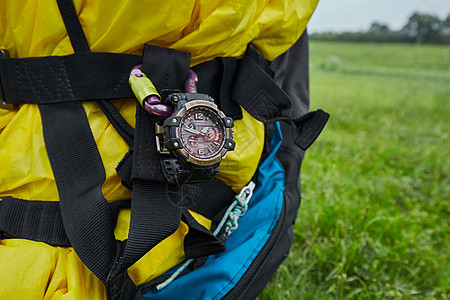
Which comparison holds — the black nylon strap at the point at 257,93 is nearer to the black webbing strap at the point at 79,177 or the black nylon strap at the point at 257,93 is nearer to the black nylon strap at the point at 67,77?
the black nylon strap at the point at 67,77

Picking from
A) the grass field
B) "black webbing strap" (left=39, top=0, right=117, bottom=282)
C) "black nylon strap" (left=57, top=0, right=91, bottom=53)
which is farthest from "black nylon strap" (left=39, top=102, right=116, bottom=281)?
the grass field

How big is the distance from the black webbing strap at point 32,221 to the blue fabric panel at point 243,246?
29cm

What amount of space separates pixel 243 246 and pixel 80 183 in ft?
1.66

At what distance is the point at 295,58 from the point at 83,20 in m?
0.87

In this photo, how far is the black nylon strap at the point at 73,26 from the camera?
0.93 m

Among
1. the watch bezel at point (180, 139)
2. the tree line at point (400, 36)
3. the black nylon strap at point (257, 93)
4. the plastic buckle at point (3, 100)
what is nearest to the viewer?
the watch bezel at point (180, 139)

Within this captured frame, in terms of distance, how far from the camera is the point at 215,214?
1.19 meters

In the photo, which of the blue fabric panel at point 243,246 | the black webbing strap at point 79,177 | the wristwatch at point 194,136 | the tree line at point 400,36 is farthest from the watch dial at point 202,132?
the tree line at point 400,36

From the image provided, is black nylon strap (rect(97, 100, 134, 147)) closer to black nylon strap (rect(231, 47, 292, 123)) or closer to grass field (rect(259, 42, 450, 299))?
black nylon strap (rect(231, 47, 292, 123))

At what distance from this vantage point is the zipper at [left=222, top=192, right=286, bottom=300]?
1054 millimetres

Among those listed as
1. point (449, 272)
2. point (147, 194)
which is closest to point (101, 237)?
point (147, 194)

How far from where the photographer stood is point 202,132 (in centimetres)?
93

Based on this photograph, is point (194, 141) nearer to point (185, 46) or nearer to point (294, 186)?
point (185, 46)

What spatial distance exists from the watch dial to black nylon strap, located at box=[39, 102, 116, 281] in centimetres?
26
